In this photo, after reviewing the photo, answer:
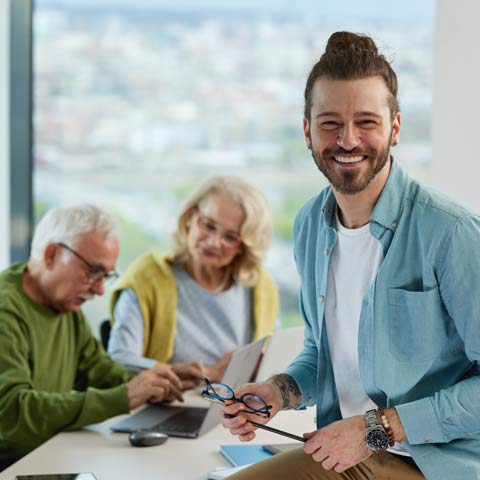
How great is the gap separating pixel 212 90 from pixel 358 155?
3.06m

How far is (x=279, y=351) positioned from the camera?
3303 mm

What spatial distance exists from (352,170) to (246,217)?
5.03 feet

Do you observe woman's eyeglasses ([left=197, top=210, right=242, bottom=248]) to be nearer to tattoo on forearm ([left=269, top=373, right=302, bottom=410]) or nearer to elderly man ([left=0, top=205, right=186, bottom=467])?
elderly man ([left=0, top=205, right=186, bottom=467])

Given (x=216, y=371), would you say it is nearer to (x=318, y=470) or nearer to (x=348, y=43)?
(x=318, y=470)

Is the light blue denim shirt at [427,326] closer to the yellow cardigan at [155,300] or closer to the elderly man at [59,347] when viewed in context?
the elderly man at [59,347]

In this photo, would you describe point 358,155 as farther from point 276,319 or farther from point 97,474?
point 276,319

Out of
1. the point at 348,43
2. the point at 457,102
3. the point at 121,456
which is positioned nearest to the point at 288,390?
the point at 121,456

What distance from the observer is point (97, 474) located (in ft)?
7.71

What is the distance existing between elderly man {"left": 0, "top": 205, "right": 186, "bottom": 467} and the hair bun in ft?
3.85

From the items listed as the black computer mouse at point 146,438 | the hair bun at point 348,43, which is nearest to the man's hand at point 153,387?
the black computer mouse at point 146,438

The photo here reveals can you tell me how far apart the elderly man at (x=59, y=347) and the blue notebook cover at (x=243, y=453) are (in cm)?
38

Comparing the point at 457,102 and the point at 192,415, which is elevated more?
the point at 457,102

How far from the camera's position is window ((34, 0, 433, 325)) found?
5066 millimetres

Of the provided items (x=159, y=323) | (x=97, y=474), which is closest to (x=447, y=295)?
(x=97, y=474)
